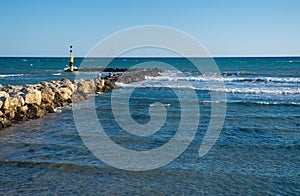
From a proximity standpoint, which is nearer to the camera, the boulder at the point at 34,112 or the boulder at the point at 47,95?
the boulder at the point at 34,112

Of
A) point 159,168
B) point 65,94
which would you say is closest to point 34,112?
point 65,94

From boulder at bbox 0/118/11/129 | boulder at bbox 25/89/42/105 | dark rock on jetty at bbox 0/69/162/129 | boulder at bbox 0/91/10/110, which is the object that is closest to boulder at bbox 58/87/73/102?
dark rock on jetty at bbox 0/69/162/129

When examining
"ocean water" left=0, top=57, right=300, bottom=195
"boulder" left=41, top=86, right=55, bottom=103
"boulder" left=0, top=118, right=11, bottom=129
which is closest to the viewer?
"ocean water" left=0, top=57, right=300, bottom=195

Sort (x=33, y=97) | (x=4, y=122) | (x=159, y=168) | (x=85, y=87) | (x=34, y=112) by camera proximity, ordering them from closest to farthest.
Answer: (x=159, y=168), (x=4, y=122), (x=34, y=112), (x=33, y=97), (x=85, y=87)

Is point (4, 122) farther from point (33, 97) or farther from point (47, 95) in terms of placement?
point (47, 95)

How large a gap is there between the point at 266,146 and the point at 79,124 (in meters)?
6.55

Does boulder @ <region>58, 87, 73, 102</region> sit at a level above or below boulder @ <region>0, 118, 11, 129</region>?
above

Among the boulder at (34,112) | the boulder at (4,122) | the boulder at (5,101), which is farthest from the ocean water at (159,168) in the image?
the boulder at (5,101)

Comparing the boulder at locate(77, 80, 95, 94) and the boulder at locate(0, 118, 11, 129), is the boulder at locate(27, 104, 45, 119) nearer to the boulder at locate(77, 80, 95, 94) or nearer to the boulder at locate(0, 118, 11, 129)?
the boulder at locate(0, 118, 11, 129)

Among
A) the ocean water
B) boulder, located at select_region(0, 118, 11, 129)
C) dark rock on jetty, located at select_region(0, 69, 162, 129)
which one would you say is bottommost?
the ocean water

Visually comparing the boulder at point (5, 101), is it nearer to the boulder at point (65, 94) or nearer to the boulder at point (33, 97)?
the boulder at point (33, 97)

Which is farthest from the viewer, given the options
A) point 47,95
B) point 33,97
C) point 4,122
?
point 47,95

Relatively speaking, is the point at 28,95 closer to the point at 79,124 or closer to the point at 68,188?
the point at 79,124

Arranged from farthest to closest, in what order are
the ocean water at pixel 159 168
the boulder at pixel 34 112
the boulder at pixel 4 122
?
the boulder at pixel 34 112 < the boulder at pixel 4 122 < the ocean water at pixel 159 168
